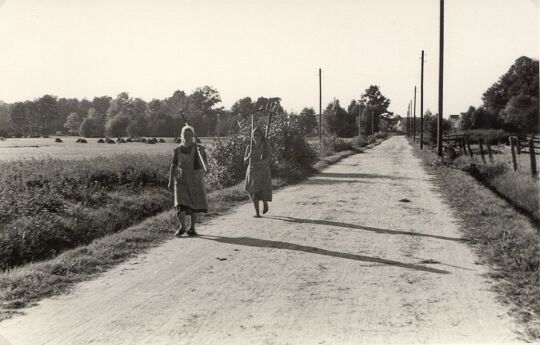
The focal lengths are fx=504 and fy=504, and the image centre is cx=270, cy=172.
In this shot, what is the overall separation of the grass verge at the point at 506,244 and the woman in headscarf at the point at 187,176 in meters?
4.25

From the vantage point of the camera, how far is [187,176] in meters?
8.00

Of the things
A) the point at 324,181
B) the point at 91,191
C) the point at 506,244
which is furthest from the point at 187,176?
the point at 324,181

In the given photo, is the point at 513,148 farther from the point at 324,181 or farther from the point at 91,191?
the point at 91,191

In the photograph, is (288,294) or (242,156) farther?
(242,156)

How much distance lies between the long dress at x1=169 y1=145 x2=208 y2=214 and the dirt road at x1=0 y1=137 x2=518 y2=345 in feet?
1.79

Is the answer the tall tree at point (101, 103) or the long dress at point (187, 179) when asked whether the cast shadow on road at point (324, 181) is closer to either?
A: the long dress at point (187, 179)

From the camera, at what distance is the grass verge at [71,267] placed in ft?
16.7

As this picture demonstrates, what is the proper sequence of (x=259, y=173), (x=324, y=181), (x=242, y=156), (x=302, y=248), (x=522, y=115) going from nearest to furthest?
1. (x=302, y=248)
2. (x=259, y=173)
3. (x=324, y=181)
4. (x=242, y=156)
5. (x=522, y=115)

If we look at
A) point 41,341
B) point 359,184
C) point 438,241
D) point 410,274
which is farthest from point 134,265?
point 359,184

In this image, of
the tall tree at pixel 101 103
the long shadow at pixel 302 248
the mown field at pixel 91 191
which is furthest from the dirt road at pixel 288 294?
the tall tree at pixel 101 103

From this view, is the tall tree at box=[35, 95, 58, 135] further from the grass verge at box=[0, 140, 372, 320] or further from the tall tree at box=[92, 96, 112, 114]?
the grass verge at box=[0, 140, 372, 320]

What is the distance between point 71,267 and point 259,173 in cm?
447

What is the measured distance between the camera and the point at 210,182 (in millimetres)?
19766

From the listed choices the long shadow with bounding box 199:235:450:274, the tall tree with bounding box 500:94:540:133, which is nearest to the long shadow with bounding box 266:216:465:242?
the long shadow with bounding box 199:235:450:274
